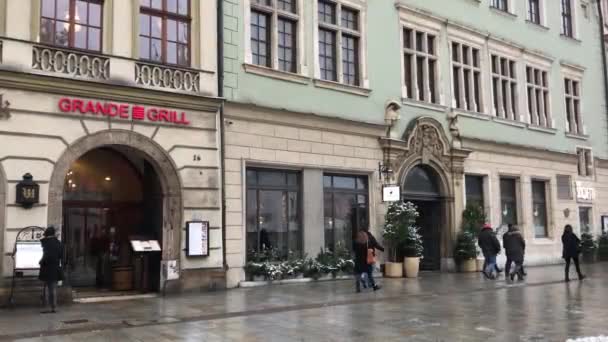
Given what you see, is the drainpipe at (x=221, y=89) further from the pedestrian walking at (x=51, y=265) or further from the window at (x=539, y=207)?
the window at (x=539, y=207)

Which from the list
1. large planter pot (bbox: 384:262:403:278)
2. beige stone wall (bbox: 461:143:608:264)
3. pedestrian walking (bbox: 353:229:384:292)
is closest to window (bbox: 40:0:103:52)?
pedestrian walking (bbox: 353:229:384:292)

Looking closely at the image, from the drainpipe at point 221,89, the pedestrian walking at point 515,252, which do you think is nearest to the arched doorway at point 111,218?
the drainpipe at point 221,89

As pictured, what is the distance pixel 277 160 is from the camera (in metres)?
18.0

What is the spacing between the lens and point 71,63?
46.9ft

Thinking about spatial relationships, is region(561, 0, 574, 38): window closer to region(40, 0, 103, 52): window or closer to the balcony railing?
region(40, 0, 103, 52): window

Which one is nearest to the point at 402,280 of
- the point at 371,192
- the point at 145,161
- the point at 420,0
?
the point at 371,192

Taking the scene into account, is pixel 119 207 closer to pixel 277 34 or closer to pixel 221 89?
pixel 221 89

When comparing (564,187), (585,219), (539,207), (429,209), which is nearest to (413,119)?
(429,209)

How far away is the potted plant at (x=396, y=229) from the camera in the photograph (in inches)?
777

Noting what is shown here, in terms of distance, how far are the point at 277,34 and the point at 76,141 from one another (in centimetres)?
687

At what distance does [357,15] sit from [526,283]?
32.2 ft

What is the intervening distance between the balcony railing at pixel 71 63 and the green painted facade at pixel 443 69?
136 inches

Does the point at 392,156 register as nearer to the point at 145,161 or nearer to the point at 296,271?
the point at 296,271

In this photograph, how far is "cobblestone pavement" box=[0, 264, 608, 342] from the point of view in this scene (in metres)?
9.66
